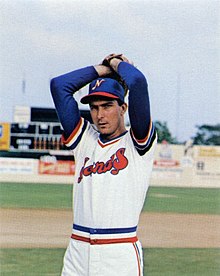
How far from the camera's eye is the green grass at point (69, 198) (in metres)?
15.4

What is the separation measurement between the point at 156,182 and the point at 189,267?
1806cm

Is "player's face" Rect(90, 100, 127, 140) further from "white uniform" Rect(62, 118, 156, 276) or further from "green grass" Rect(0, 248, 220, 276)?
"green grass" Rect(0, 248, 220, 276)

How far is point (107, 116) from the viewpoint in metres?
2.71

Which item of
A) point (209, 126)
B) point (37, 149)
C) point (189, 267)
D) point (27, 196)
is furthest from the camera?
point (209, 126)

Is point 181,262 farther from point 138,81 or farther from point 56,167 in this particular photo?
point 56,167

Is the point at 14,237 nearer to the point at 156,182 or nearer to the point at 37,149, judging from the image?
the point at 37,149

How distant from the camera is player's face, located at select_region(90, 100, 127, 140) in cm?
271

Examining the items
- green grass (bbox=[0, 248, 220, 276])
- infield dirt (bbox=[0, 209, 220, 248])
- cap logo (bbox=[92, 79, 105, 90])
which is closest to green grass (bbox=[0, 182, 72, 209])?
infield dirt (bbox=[0, 209, 220, 248])

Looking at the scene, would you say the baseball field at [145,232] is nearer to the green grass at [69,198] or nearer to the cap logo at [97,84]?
the green grass at [69,198]

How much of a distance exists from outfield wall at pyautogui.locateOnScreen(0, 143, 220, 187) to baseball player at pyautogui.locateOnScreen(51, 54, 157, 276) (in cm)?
2009

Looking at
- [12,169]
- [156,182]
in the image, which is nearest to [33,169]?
[12,169]

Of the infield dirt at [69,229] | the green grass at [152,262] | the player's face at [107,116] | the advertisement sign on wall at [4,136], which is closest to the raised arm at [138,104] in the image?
the player's face at [107,116]

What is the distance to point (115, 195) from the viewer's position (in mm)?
2633

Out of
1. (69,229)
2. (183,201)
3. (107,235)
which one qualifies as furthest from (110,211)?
(183,201)
